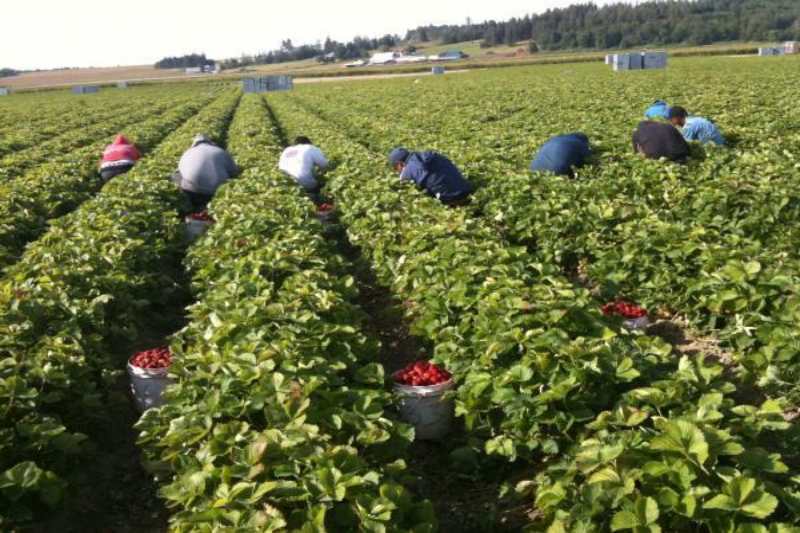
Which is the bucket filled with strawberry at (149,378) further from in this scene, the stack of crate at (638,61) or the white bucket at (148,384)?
the stack of crate at (638,61)

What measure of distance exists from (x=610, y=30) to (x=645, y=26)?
668cm

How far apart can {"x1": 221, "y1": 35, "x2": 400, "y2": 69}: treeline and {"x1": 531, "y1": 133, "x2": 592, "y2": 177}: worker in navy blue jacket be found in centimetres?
15201

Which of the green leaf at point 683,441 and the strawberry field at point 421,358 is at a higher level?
the green leaf at point 683,441

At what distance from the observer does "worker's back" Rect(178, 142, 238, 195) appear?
1143cm

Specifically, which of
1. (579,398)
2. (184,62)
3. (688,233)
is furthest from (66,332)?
(184,62)

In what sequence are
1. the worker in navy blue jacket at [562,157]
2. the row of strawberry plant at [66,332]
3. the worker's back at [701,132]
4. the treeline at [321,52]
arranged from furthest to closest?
the treeline at [321,52] < the worker's back at [701,132] < the worker in navy blue jacket at [562,157] < the row of strawberry plant at [66,332]

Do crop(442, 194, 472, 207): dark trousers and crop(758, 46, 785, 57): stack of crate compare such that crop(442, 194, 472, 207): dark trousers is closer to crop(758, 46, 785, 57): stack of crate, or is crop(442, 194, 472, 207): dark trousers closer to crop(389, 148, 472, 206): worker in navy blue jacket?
crop(389, 148, 472, 206): worker in navy blue jacket

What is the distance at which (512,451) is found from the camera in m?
3.83

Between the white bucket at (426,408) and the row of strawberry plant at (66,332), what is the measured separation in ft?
6.68

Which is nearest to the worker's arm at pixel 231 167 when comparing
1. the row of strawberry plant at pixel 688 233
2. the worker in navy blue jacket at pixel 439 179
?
the worker in navy blue jacket at pixel 439 179

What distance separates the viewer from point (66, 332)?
4918 mm

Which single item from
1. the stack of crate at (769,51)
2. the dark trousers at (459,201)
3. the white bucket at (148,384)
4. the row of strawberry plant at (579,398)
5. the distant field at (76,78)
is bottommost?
the stack of crate at (769,51)

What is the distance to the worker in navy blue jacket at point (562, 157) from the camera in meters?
10.7

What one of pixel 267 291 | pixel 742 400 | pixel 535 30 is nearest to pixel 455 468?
pixel 267 291
